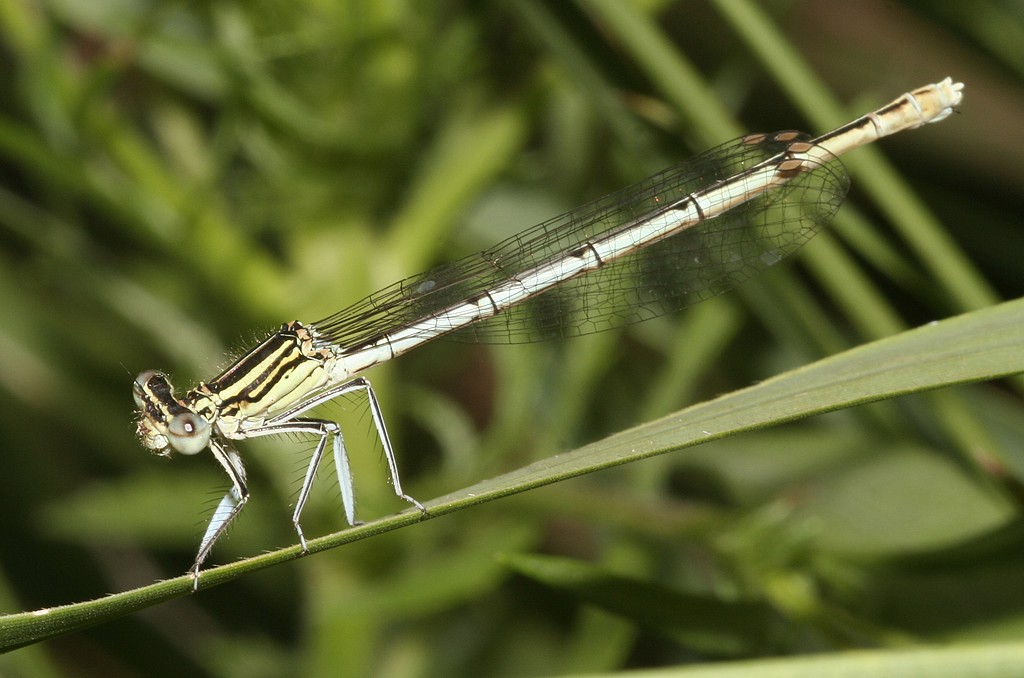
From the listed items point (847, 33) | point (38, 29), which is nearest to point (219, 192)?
point (38, 29)

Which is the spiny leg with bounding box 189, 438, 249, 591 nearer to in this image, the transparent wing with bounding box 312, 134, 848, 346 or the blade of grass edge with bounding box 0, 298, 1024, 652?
the transparent wing with bounding box 312, 134, 848, 346

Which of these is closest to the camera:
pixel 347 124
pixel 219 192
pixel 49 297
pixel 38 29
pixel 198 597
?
pixel 38 29

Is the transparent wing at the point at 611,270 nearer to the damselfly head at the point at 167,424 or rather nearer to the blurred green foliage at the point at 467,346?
the blurred green foliage at the point at 467,346

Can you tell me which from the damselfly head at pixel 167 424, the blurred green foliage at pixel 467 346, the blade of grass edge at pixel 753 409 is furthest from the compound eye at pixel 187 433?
the blade of grass edge at pixel 753 409

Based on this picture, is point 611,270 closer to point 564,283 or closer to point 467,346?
point 564,283

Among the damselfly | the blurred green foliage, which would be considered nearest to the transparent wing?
the damselfly

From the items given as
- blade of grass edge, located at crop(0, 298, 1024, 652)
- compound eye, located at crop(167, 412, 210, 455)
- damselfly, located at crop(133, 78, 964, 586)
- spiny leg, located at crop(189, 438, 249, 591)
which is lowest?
blade of grass edge, located at crop(0, 298, 1024, 652)

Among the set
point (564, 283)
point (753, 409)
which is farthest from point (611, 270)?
point (753, 409)

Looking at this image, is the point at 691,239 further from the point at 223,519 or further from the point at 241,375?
the point at 223,519
